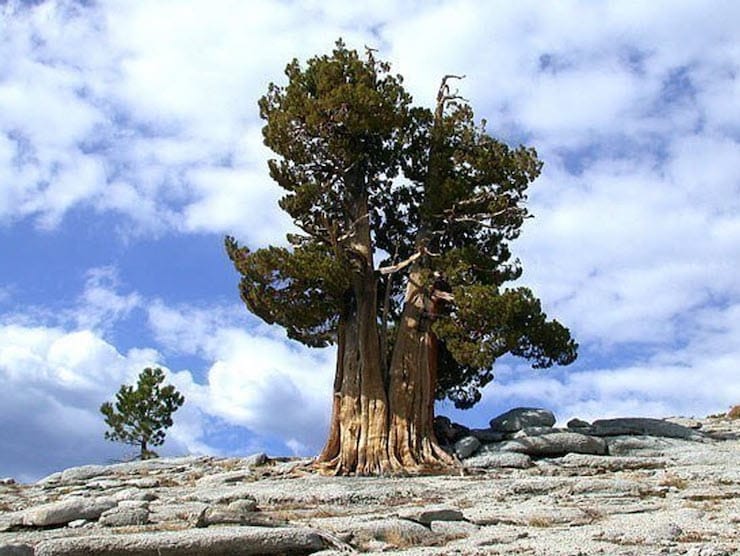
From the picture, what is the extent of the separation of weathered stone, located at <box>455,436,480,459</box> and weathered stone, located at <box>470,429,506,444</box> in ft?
2.38

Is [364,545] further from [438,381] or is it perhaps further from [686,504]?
[438,381]

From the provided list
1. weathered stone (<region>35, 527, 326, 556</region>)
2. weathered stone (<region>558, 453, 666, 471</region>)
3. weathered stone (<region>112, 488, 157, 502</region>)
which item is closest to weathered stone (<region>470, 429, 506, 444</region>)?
weathered stone (<region>558, 453, 666, 471</region>)

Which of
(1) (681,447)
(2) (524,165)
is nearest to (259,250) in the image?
(2) (524,165)

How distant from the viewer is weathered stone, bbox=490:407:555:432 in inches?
1110

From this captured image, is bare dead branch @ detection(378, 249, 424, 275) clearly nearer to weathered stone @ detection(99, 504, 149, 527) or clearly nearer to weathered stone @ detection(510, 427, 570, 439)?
weathered stone @ detection(510, 427, 570, 439)

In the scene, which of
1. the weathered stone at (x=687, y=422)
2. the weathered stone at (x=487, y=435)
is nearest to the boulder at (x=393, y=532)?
the weathered stone at (x=487, y=435)

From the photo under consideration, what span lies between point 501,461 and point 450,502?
8.12m

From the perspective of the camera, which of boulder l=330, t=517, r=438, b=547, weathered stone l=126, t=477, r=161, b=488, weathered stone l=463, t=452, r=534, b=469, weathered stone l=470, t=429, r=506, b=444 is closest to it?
boulder l=330, t=517, r=438, b=547

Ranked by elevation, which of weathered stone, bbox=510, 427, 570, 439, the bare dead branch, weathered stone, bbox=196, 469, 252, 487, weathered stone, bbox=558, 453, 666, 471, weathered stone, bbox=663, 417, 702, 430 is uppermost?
the bare dead branch

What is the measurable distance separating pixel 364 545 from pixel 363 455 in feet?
49.0

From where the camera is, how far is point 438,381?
97.2 feet

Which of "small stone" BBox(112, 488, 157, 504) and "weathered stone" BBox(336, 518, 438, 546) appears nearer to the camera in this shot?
"weathered stone" BBox(336, 518, 438, 546)

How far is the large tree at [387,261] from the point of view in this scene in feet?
85.2

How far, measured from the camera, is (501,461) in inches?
968
